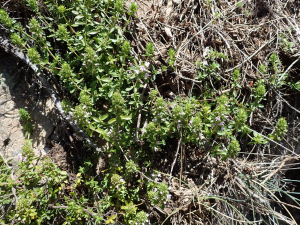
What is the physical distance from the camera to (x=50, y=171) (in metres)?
2.73

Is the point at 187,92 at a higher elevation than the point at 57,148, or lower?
higher

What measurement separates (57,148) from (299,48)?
3.71 metres

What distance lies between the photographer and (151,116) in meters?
3.04

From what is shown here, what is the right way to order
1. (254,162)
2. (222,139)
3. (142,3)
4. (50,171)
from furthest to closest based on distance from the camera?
(142,3) → (254,162) → (222,139) → (50,171)

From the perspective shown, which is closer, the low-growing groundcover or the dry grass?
the low-growing groundcover

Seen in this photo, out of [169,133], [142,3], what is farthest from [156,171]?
[142,3]

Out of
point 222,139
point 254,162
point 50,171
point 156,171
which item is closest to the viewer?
point 50,171

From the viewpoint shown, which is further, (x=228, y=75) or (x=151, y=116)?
(x=228, y=75)

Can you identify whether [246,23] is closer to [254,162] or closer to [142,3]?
[142,3]

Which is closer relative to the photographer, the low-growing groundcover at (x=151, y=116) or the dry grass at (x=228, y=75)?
the low-growing groundcover at (x=151, y=116)

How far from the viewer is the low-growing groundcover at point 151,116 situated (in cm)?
273

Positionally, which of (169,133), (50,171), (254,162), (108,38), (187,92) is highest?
(108,38)

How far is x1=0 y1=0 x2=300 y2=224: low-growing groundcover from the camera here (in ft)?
8.97

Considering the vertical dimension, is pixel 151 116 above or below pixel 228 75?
below
